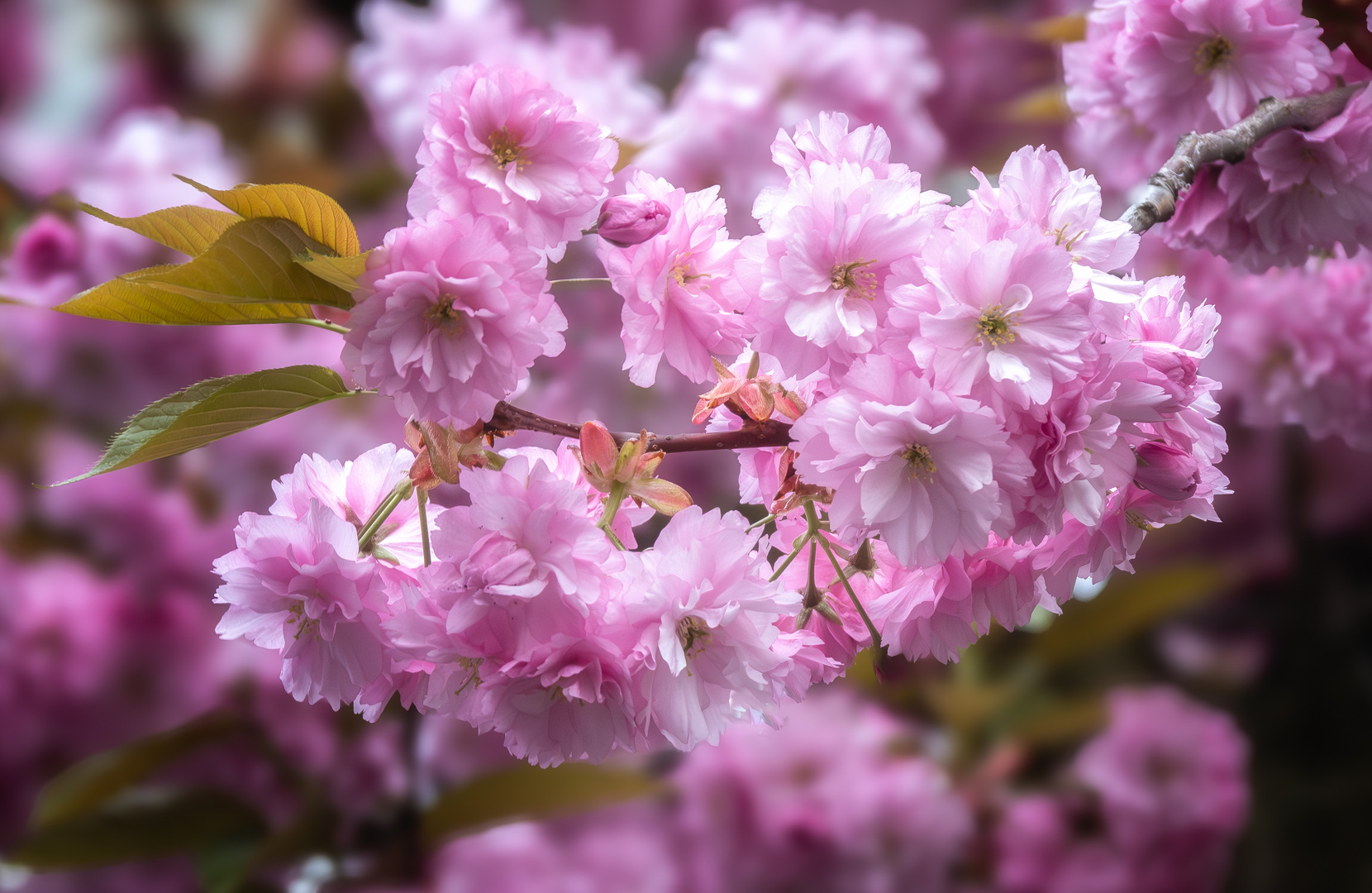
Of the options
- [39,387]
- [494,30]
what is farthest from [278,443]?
[494,30]

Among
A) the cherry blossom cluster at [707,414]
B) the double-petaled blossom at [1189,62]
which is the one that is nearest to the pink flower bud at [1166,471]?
the cherry blossom cluster at [707,414]

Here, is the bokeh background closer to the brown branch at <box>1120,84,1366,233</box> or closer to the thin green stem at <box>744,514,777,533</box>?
the brown branch at <box>1120,84,1366,233</box>

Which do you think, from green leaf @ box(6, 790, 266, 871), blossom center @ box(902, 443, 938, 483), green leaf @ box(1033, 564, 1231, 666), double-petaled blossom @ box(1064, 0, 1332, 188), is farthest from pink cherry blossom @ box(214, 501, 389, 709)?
green leaf @ box(1033, 564, 1231, 666)

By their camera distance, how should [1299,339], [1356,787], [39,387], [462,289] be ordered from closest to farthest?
[462,289], [1299,339], [39,387], [1356,787]

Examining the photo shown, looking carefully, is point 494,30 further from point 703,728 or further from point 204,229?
point 703,728

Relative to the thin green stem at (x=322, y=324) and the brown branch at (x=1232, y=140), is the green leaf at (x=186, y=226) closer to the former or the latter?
the thin green stem at (x=322, y=324)
